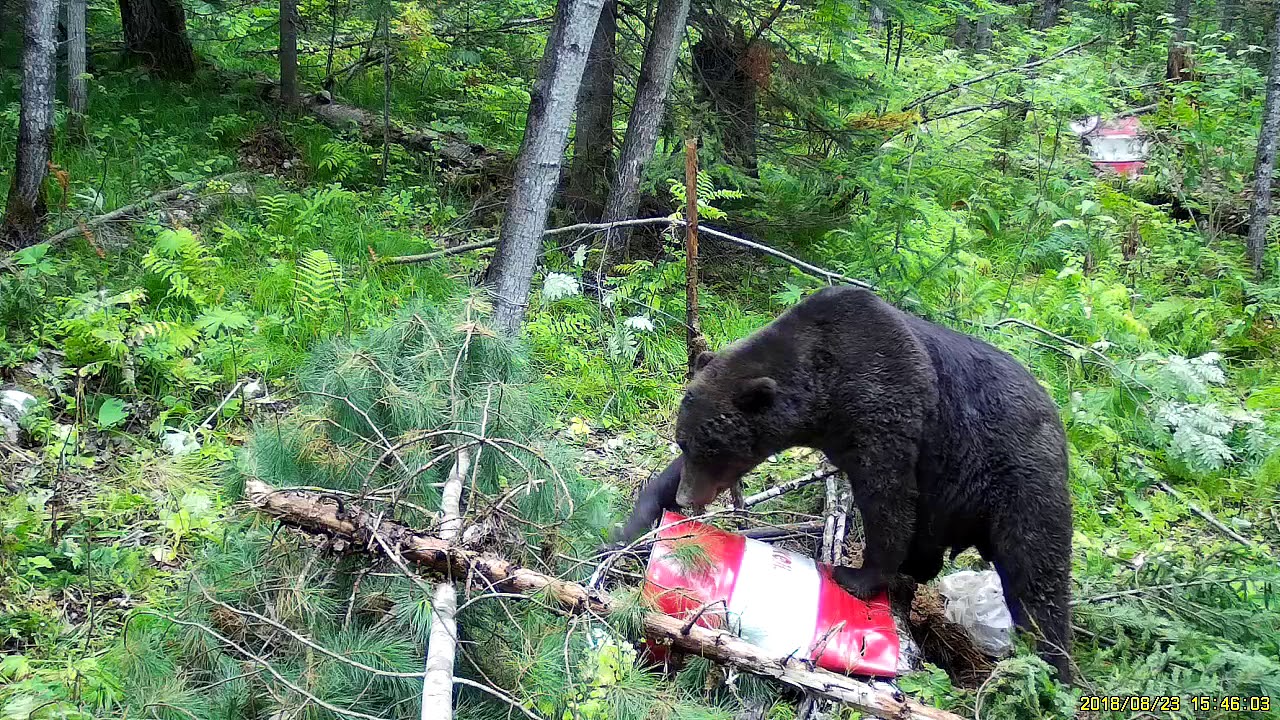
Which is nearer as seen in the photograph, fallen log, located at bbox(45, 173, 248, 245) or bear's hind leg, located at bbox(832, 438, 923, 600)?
bear's hind leg, located at bbox(832, 438, 923, 600)

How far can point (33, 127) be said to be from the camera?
6.70m

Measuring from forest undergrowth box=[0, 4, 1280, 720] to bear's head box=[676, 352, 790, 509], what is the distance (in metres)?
0.50

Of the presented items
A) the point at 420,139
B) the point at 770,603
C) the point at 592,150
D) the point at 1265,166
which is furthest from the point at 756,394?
the point at 1265,166

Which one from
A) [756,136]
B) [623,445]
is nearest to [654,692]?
[623,445]

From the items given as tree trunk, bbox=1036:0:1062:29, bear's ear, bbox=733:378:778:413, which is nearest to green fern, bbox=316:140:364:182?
bear's ear, bbox=733:378:778:413

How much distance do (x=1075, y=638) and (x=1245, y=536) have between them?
1.74m

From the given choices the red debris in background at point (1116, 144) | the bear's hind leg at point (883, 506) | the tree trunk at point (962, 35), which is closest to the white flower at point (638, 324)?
the bear's hind leg at point (883, 506)

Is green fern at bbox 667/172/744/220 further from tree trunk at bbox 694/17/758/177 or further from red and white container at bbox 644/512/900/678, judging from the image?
red and white container at bbox 644/512/900/678

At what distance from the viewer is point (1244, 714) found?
363 cm

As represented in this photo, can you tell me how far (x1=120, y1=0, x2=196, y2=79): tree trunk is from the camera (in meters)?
10.5

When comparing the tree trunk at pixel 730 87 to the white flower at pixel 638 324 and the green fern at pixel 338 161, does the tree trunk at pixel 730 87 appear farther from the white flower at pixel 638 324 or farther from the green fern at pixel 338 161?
the green fern at pixel 338 161

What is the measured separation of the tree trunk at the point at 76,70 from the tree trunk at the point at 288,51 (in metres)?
2.00

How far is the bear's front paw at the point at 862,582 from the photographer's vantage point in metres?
4.23

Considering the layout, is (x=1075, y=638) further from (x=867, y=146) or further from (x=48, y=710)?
(x=867, y=146)
